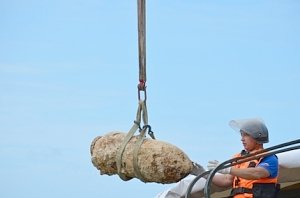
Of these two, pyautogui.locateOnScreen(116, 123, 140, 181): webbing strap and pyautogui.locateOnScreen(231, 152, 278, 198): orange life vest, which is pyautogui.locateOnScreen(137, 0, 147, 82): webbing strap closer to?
pyautogui.locateOnScreen(116, 123, 140, 181): webbing strap

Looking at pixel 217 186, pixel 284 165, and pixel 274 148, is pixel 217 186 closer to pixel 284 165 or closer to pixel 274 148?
pixel 284 165

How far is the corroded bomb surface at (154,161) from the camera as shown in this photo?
5930mm

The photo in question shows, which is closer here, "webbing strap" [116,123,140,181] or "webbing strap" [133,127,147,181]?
"webbing strap" [133,127,147,181]

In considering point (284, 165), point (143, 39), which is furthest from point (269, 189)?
point (143, 39)

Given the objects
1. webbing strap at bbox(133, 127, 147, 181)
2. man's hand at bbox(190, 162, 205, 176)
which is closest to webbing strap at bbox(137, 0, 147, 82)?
webbing strap at bbox(133, 127, 147, 181)

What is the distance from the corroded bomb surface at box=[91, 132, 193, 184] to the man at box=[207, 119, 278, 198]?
371 millimetres

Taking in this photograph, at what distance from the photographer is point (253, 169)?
630 cm

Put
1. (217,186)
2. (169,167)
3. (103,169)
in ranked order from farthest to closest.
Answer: (217,186) → (103,169) → (169,167)

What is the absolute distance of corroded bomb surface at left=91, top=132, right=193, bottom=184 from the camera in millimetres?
5930

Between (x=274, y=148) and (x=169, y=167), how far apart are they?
0.65 metres

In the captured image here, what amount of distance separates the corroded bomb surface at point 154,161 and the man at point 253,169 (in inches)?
14.6

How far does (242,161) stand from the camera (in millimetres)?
5992

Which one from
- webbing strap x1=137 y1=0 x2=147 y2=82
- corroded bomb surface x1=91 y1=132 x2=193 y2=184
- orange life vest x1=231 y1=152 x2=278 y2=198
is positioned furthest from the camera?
orange life vest x1=231 y1=152 x2=278 y2=198

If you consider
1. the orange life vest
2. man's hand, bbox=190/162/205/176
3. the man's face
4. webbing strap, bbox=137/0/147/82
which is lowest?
the orange life vest
